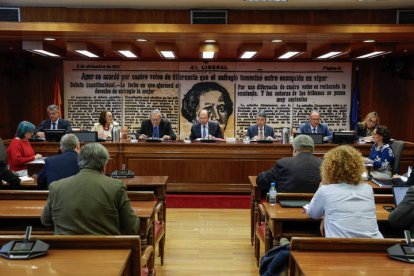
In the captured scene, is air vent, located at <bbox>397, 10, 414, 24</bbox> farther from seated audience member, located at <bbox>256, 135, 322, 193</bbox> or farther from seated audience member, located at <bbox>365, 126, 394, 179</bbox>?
seated audience member, located at <bbox>256, 135, 322, 193</bbox>

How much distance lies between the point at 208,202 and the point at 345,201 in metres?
3.92

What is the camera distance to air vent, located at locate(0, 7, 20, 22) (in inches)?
267

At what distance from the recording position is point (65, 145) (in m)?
3.90

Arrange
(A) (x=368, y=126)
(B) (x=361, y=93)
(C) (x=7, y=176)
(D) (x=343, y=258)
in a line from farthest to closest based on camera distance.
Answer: (B) (x=361, y=93) → (A) (x=368, y=126) → (C) (x=7, y=176) → (D) (x=343, y=258)

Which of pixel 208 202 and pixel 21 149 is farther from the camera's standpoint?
pixel 208 202

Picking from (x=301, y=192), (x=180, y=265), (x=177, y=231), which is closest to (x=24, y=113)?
(x=177, y=231)

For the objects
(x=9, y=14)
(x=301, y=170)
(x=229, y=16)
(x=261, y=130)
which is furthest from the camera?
(x=261, y=130)

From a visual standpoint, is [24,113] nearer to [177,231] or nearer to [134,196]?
[177,231]

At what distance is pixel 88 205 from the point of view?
2.58 m

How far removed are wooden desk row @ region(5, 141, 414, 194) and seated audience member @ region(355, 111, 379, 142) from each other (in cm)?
72

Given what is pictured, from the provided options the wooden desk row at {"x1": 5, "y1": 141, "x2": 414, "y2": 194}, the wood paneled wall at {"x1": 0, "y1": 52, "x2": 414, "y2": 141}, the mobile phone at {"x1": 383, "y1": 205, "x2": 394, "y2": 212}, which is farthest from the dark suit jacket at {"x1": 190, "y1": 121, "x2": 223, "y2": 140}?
the mobile phone at {"x1": 383, "y1": 205, "x2": 394, "y2": 212}

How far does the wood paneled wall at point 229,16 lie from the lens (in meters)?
6.88

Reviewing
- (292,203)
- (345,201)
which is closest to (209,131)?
(292,203)

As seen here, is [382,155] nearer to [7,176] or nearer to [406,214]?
[406,214]
